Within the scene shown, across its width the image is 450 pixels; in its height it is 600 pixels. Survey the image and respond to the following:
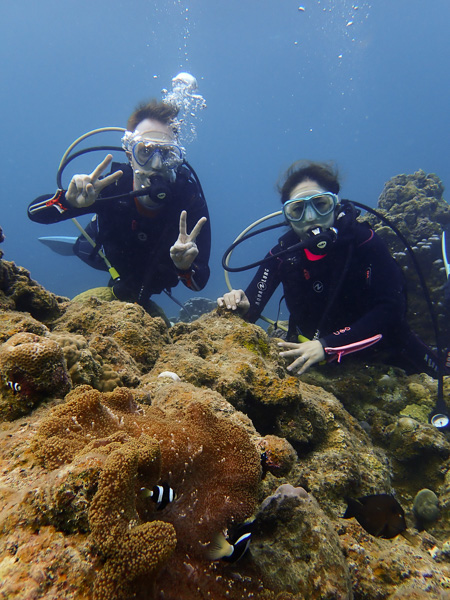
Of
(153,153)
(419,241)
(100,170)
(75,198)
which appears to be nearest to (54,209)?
(75,198)

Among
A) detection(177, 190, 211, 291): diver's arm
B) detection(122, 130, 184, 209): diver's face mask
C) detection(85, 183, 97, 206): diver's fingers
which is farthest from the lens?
detection(122, 130, 184, 209): diver's face mask

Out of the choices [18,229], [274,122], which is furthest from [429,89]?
[18,229]

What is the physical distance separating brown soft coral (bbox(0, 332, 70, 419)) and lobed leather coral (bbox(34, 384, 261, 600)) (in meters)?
0.24

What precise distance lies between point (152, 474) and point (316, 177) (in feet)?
17.2

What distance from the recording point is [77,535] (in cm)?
93

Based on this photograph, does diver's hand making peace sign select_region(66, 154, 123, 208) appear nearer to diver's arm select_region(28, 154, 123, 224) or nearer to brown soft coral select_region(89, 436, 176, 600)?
diver's arm select_region(28, 154, 123, 224)

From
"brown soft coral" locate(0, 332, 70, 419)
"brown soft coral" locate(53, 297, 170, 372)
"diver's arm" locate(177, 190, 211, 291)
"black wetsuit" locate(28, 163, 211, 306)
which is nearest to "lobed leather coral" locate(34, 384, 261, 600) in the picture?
"brown soft coral" locate(0, 332, 70, 419)

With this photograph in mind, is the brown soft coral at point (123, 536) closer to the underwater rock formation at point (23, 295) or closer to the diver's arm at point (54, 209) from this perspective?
the underwater rock formation at point (23, 295)

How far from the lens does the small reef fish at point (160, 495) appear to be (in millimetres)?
1070

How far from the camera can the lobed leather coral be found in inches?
33.0

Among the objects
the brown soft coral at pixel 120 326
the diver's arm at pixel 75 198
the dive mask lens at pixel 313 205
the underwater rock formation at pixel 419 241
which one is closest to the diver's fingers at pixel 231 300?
the brown soft coral at pixel 120 326

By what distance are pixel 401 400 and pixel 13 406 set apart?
15.3 ft

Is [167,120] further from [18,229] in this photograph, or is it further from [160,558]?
[18,229]

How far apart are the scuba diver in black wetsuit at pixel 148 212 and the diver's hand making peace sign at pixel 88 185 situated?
74cm
